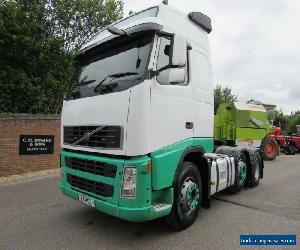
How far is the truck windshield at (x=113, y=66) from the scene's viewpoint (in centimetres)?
424

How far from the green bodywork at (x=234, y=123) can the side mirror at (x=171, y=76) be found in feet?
18.4

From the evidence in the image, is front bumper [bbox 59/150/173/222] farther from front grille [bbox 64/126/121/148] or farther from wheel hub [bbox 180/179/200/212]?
wheel hub [bbox 180/179/200/212]

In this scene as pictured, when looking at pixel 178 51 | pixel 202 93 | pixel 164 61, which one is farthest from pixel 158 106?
pixel 202 93

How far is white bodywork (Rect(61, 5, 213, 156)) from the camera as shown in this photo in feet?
13.2

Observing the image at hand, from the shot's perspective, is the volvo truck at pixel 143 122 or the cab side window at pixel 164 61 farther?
the cab side window at pixel 164 61

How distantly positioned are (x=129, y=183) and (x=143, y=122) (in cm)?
80

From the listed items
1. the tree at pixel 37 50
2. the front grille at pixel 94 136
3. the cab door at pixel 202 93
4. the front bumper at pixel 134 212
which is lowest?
the front bumper at pixel 134 212

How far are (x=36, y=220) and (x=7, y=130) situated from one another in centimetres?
484

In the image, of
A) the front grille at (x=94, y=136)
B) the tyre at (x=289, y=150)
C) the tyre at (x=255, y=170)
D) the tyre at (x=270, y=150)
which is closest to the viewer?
the front grille at (x=94, y=136)

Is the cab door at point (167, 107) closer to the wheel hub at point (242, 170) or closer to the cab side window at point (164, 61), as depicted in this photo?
the cab side window at point (164, 61)

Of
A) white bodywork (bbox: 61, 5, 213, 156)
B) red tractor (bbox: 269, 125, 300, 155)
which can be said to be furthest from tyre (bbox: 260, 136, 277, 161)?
white bodywork (bbox: 61, 5, 213, 156)

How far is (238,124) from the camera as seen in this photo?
1009 cm

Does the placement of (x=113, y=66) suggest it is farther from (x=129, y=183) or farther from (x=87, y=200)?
(x=87, y=200)

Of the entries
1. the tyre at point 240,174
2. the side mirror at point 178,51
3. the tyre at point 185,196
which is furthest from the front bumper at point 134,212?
the tyre at point 240,174
